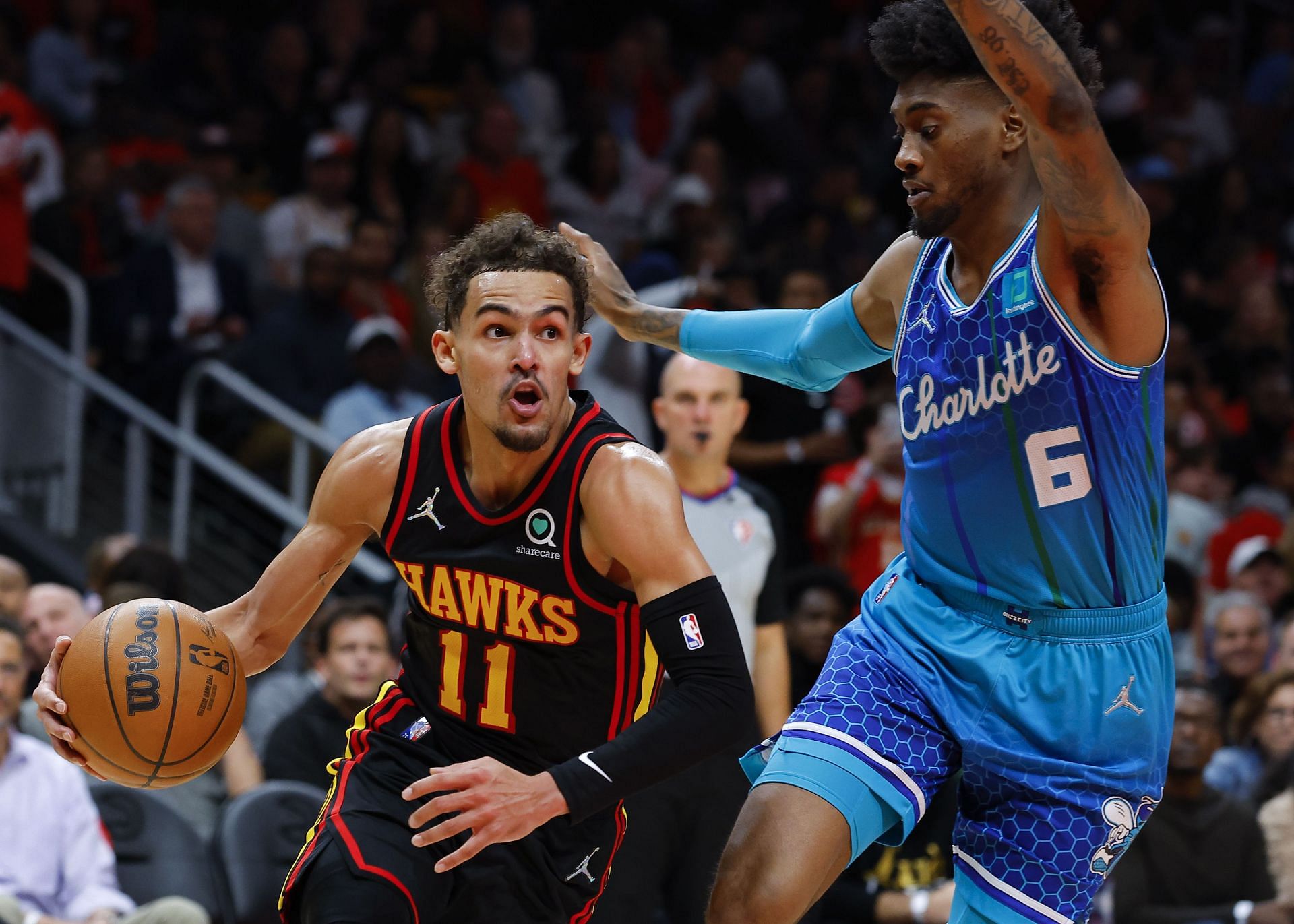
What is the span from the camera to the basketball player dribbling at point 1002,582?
333cm

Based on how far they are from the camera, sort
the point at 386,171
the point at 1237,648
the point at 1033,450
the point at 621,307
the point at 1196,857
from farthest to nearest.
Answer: the point at 386,171
the point at 1237,648
the point at 1196,857
the point at 621,307
the point at 1033,450

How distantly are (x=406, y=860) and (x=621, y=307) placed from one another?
164cm

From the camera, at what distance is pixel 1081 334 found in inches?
130

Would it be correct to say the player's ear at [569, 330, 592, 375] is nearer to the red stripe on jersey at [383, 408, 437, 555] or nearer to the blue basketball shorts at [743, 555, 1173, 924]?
the red stripe on jersey at [383, 408, 437, 555]

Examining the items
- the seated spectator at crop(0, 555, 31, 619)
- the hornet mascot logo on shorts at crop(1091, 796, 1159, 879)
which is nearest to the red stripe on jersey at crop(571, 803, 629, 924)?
the hornet mascot logo on shorts at crop(1091, 796, 1159, 879)

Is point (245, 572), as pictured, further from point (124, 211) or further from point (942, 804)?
point (942, 804)

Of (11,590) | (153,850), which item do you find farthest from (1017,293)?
(11,590)

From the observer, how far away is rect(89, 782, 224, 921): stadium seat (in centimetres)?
602

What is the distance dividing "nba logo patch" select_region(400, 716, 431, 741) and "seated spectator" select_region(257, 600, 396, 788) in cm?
278

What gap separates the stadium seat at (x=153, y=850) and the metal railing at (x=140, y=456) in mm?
2068

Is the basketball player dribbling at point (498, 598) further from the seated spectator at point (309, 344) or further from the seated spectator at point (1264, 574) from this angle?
the seated spectator at point (1264, 574)

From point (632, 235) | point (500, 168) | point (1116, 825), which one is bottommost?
point (1116, 825)

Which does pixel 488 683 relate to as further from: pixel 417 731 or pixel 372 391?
pixel 372 391

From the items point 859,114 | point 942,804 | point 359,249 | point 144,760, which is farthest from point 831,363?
point 859,114
